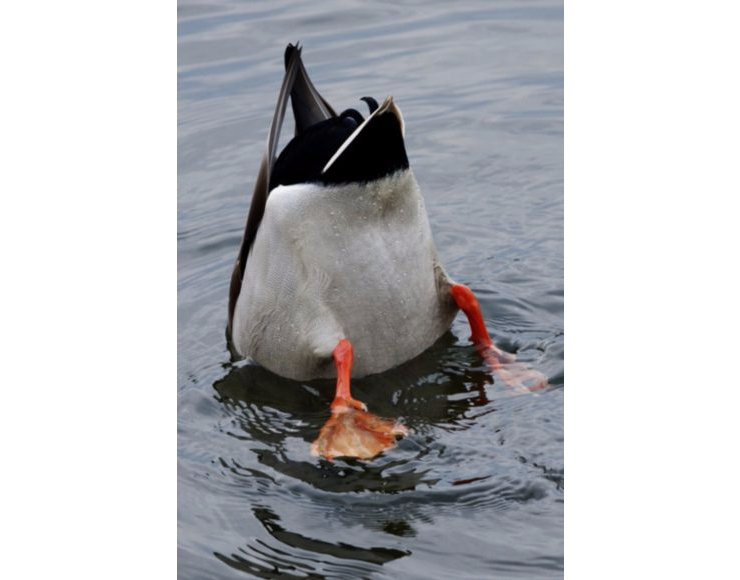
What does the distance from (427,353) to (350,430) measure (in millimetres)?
1102

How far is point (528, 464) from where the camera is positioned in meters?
5.09

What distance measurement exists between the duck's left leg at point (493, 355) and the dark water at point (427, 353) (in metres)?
0.08

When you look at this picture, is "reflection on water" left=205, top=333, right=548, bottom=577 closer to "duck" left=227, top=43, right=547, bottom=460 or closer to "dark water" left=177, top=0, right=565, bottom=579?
"dark water" left=177, top=0, right=565, bottom=579

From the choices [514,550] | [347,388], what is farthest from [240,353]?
[514,550]

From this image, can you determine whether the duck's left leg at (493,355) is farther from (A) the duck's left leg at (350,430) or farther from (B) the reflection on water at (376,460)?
(A) the duck's left leg at (350,430)

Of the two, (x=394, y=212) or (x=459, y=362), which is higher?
(x=394, y=212)

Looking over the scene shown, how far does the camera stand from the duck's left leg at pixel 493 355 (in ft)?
19.6

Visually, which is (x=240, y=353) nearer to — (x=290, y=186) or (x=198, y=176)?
(x=290, y=186)

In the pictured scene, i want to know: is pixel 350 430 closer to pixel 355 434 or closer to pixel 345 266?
pixel 355 434

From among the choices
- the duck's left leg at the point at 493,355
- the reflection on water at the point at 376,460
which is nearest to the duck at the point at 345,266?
the duck's left leg at the point at 493,355

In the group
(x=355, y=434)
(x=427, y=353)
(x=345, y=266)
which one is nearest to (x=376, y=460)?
(x=355, y=434)

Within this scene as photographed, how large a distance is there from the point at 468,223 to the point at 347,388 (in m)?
2.57

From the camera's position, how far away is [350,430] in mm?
5480

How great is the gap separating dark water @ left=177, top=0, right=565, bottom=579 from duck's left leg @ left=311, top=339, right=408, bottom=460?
0.07 metres
